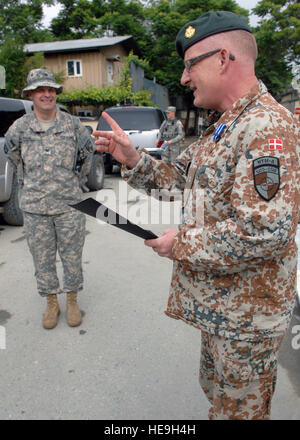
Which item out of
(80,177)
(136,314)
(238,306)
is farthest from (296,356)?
(80,177)

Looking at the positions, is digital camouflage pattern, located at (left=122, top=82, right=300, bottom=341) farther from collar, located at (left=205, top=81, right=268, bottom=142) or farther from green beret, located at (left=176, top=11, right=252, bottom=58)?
green beret, located at (left=176, top=11, right=252, bottom=58)

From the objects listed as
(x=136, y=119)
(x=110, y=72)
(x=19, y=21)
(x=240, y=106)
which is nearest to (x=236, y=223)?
(x=240, y=106)

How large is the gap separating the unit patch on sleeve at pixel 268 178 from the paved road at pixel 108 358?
60.8 inches

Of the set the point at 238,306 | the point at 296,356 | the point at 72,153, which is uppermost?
the point at 72,153

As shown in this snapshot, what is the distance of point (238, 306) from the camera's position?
4.09 feet

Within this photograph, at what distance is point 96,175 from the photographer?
25.0 ft

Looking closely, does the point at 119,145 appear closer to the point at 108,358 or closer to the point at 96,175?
the point at 108,358

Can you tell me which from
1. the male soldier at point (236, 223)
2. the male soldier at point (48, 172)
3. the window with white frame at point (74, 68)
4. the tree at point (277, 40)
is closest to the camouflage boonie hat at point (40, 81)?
the male soldier at point (48, 172)

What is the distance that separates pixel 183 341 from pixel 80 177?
1570 millimetres

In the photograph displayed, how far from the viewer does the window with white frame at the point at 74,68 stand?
23.8 meters

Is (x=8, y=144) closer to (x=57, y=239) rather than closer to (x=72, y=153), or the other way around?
(x=72, y=153)

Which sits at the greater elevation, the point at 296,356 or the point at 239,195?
the point at 239,195

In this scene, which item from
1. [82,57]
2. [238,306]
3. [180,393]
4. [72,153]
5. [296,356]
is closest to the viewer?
[238,306]

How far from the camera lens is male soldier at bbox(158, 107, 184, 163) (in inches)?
336
